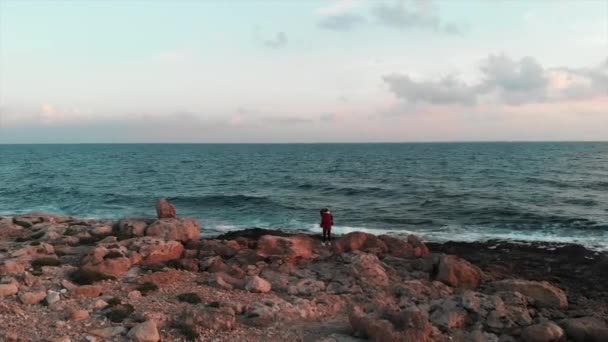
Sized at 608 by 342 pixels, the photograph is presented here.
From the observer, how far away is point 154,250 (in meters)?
21.6

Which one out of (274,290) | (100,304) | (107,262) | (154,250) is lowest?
(274,290)

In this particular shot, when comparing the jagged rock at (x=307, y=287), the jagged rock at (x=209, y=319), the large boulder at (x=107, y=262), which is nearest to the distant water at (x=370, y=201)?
the large boulder at (x=107, y=262)

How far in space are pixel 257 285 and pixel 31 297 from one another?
25.2 ft

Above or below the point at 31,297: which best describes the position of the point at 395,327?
below

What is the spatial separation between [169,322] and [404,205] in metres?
35.8

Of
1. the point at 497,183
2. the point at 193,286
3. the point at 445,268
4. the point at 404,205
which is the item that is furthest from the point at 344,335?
the point at 497,183

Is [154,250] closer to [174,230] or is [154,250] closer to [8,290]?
[174,230]

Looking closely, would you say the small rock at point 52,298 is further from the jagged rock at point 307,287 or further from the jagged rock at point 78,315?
the jagged rock at point 307,287

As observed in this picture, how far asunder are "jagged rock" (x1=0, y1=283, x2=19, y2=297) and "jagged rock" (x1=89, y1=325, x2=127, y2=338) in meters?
4.73

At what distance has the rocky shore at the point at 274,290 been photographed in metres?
14.1

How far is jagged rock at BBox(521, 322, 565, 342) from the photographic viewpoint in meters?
14.3

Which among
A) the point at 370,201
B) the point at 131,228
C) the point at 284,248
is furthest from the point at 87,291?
the point at 370,201

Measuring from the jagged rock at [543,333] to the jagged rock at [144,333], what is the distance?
11.1m

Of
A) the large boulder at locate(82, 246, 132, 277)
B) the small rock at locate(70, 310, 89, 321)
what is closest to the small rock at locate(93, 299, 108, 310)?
the small rock at locate(70, 310, 89, 321)
